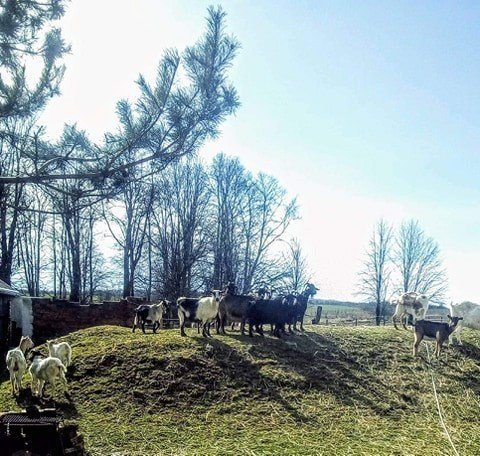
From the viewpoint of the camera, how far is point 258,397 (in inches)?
360

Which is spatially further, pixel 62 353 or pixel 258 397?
pixel 62 353

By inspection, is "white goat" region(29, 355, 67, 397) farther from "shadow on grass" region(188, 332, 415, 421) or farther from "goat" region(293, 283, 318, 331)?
"goat" region(293, 283, 318, 331)

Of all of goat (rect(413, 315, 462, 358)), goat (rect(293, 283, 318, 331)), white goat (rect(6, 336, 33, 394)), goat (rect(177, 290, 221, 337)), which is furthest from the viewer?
goat (rect(293, 283, 318, 331))

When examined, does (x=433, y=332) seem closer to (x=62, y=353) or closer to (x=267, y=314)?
(x=267, y=314)

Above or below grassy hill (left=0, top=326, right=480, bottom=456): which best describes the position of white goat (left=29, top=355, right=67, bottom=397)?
above

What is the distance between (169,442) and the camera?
7172mm

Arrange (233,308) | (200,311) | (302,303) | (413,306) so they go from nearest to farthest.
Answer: (200,311) → (233,308) → (302,303) → (413,306)

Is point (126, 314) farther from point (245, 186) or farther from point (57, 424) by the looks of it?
point (245, 186)

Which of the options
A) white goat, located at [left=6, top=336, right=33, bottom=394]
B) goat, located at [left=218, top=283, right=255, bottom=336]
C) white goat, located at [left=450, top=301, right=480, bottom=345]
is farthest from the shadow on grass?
white goat, located at [left=450, top=301, right=480, bottom=345]

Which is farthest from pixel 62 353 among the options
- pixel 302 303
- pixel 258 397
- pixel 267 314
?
pixel 302 303

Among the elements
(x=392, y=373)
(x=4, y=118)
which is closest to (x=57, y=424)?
(x=4, y=118)

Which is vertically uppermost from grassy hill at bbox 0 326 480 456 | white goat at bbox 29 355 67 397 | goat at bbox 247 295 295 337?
goat at bbox 247 295 295 337

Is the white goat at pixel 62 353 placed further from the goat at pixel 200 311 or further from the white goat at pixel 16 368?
the goat at pixel 200 311

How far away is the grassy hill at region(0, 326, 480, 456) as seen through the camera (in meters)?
7.37
